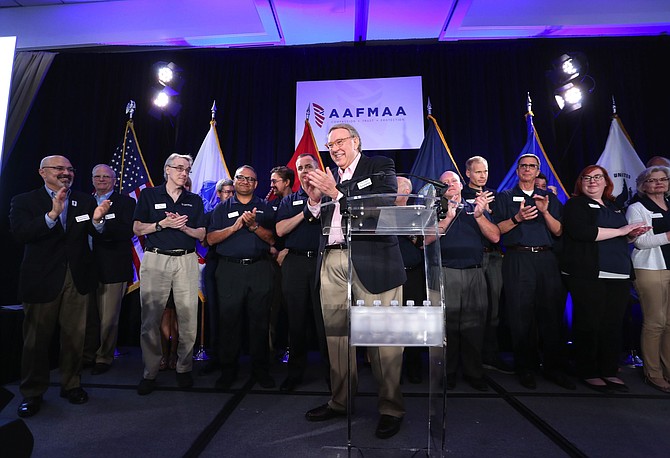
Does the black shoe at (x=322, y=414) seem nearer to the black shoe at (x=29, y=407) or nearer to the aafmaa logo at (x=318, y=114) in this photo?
the black shoe at (x=29, y=407)

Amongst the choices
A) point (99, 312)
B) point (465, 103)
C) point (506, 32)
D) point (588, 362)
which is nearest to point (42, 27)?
point (99, 312)

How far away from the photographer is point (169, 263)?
315 centimetres

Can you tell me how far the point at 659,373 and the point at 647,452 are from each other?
1.57m

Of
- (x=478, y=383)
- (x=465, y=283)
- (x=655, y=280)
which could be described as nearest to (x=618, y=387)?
(x=655, y=280)

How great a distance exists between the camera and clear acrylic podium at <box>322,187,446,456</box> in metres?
1.57

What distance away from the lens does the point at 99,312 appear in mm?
4031

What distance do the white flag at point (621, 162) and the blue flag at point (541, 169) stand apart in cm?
62

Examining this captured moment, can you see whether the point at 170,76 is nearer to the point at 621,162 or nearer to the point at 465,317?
the point at 465,317

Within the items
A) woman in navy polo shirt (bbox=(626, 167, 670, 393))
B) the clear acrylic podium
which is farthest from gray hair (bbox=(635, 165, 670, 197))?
the clear acrylic podium

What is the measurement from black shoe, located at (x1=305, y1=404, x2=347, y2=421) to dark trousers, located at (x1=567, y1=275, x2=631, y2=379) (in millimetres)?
2137

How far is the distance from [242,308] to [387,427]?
162cm

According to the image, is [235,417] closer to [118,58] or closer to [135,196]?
[135,196]

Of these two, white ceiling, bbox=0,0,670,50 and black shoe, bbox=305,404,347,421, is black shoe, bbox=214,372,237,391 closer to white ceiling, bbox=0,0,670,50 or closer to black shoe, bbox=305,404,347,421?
black shoe, bbox=305,404,347,421

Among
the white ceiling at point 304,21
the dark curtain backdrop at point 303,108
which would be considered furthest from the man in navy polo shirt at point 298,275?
the white ceiling at point 304,21
